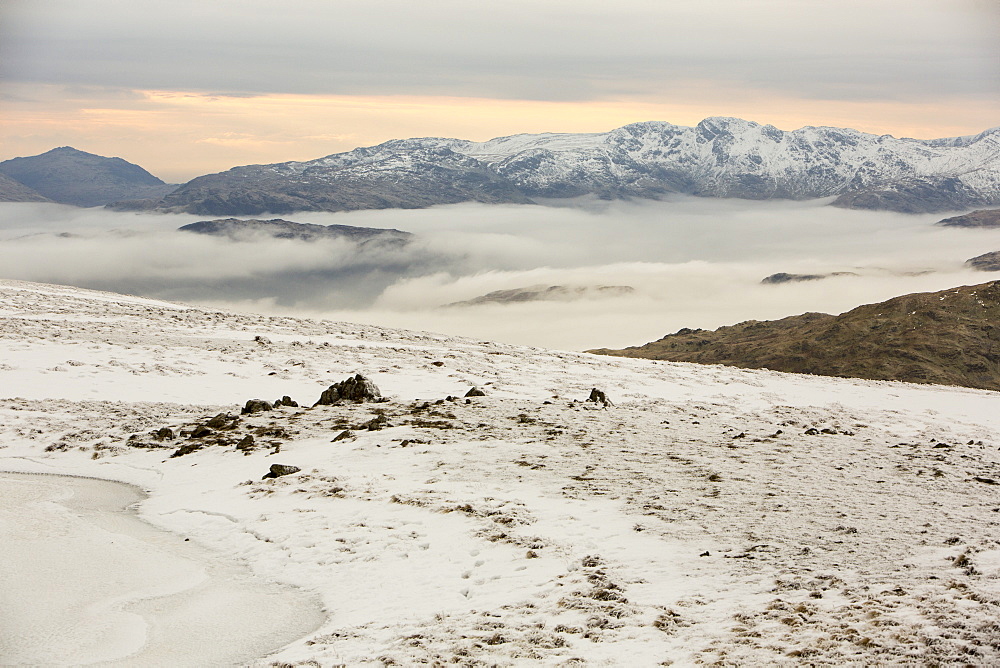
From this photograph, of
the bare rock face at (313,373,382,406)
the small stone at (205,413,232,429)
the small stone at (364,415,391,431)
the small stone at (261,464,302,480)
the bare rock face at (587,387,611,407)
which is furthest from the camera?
the bare rock face at (587,387,611,407)

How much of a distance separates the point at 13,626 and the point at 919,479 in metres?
16.3

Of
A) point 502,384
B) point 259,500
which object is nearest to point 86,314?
point 502,384

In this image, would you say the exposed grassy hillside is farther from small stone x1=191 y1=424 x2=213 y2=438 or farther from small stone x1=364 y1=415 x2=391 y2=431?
small stone x1=191 y1=424 x2=213 y2=438

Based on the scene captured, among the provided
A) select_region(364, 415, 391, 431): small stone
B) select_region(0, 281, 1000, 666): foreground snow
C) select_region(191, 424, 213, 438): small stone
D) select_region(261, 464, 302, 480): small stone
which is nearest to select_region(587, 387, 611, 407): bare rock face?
select_region(0, 281, 1000, 666): foreground snow

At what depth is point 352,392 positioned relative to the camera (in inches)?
984

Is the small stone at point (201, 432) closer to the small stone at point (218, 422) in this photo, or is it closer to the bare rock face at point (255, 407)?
the small stone at point (218, 422)

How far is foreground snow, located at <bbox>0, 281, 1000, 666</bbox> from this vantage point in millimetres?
9805

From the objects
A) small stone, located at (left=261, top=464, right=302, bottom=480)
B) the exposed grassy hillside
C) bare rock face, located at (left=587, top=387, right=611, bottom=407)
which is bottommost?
the exposed grassy hillside

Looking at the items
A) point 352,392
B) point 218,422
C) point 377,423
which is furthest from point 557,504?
point 352,392

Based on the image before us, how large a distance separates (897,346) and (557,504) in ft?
462

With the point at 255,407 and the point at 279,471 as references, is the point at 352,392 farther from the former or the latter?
the point at 279,471

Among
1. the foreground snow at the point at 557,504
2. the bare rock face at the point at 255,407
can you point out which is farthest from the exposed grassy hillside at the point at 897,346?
the bare rock face at the point at 255,407

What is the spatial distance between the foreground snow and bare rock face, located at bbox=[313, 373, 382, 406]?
1.48 m

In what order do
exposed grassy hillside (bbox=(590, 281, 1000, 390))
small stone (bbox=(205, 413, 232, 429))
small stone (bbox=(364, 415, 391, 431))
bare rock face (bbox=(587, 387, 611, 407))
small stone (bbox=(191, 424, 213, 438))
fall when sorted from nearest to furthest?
small stone (bbox=(364, 415, 391, 431)), small stone (bbox=(191, 424, 213, 438)), small stone (bbox=(205, 413, 232, 429)), bare rock face (bbox=(587, 387, 611, 407)), exposed grassy hillside (bbox=(590, 281, 1000, 390))
